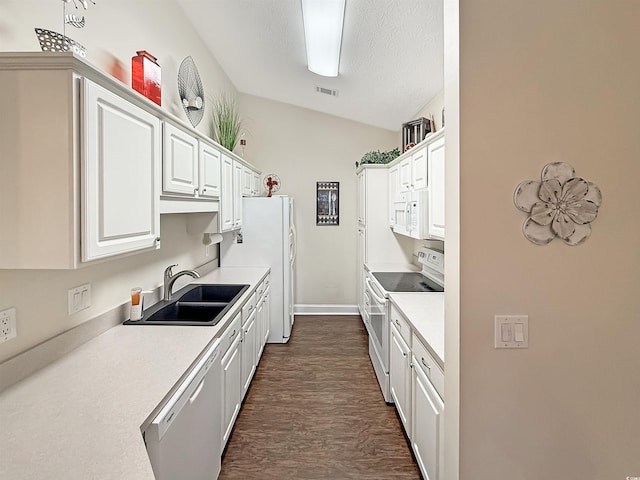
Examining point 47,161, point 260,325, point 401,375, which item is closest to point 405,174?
point 401,375

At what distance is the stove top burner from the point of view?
10.1ft

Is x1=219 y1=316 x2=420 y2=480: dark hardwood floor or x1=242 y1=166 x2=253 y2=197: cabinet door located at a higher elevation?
x1=242 y1=166 x2=253 y2=197: cabinet door

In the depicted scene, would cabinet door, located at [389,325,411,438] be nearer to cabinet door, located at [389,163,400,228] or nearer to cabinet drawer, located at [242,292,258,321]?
cabinet drawer, located at [242,292,258,321]

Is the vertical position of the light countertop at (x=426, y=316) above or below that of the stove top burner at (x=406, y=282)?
below

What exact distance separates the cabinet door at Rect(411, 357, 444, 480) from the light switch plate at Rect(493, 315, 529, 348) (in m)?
0.53

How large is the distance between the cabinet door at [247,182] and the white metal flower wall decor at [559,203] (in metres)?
3.25

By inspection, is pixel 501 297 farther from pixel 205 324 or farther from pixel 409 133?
pixel 409 133

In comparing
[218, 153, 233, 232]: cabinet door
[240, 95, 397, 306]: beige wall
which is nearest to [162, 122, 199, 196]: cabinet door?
[218, 153, 233, 232]: cabinet door

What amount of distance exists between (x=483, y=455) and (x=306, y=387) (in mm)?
2108

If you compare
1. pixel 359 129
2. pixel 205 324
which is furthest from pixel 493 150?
pixel 359 129

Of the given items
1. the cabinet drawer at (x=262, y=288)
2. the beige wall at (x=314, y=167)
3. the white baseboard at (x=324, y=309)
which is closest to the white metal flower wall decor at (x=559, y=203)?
the cabinet drawer at (x=262, y=288)

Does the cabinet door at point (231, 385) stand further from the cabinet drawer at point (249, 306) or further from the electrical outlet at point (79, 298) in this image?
the electrical outlet at point (79, 298)

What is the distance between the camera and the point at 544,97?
4.14 feet

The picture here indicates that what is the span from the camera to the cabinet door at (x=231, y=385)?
2.22 meters
